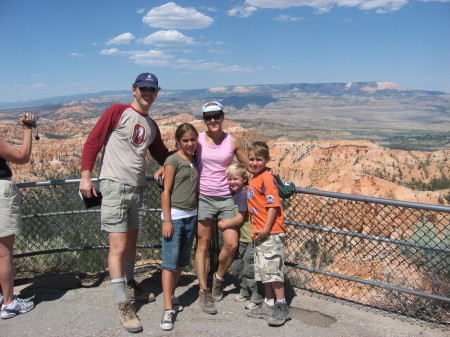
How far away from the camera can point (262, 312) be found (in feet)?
12.9

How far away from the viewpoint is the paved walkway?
12.1ft

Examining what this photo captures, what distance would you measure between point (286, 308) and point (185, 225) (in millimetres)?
1260

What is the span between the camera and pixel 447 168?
23141mm

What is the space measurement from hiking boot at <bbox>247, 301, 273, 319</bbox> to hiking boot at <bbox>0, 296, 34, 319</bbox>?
7.23 feet

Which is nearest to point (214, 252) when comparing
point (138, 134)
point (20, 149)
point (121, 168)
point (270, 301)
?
point (270, 301)

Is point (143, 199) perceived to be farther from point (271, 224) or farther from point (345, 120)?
point (345, 120)

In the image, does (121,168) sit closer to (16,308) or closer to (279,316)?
(16,308)

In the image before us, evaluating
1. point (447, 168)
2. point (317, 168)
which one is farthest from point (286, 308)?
point (447, 168)

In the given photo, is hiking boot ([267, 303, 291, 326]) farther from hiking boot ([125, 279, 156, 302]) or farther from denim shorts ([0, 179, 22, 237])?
denim shorts ([0, 179, 22, 237])

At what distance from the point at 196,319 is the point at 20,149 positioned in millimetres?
2300

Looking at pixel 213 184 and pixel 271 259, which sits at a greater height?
pixel 213 184

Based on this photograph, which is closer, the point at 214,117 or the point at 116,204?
the point at 116,204

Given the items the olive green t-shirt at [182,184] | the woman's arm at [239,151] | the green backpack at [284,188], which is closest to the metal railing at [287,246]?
the green backpack at [284,188]

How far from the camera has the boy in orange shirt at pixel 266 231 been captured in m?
3.76
